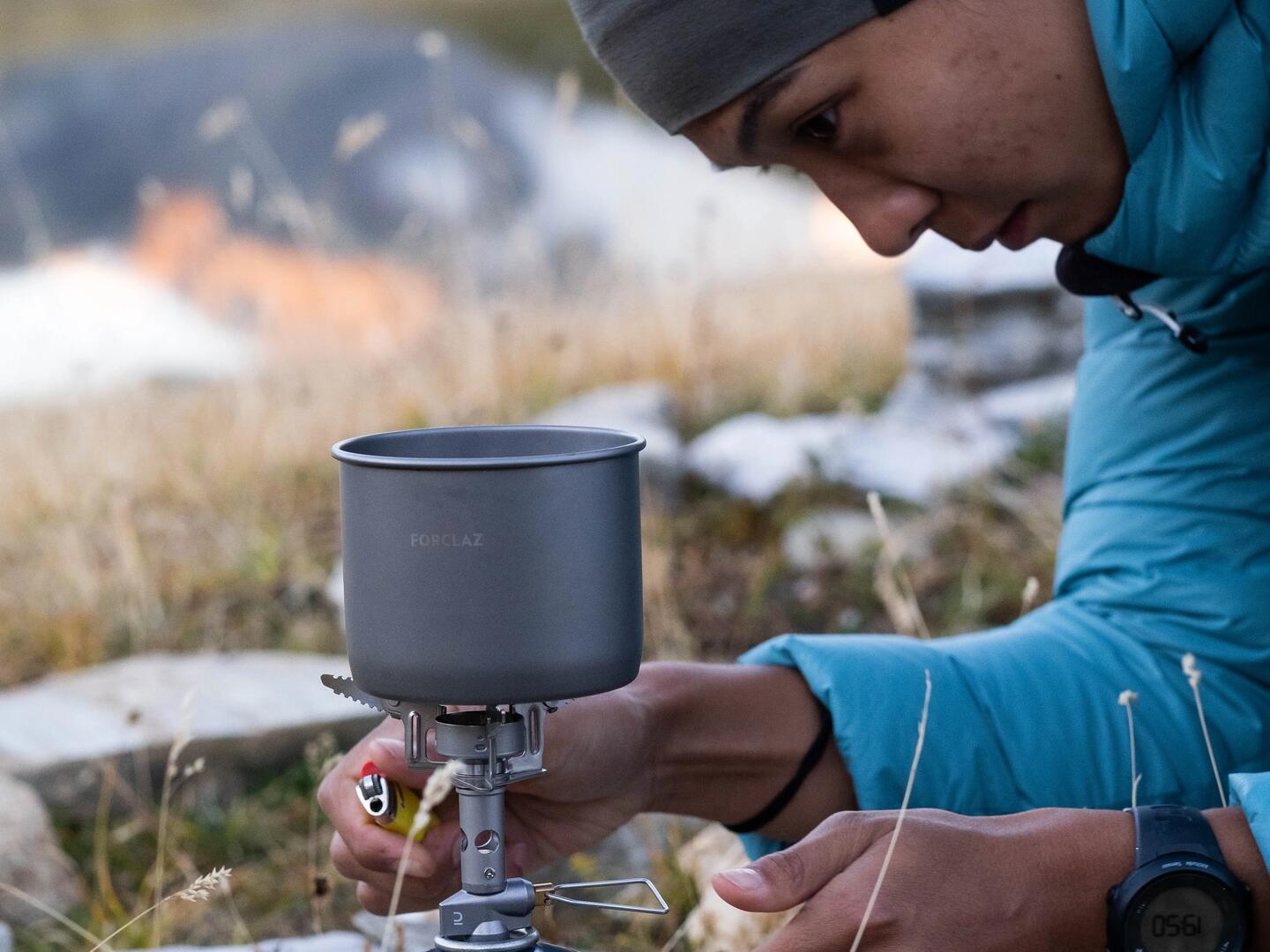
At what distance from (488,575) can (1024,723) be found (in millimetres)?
1025

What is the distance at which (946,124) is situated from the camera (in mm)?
1561

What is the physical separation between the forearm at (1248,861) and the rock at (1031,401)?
8.01 ft

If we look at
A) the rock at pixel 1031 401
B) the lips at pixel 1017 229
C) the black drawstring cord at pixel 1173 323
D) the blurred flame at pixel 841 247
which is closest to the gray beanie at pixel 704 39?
the lips at pixel 1017 229

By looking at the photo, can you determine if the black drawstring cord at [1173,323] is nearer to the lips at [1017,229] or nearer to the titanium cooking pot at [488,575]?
the lips at [1017,229]

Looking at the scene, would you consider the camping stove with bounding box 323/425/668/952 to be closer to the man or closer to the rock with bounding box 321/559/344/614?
the man

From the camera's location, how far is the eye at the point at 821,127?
1579 mm

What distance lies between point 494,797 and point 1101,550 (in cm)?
112

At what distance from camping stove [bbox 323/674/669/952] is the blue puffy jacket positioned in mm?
679

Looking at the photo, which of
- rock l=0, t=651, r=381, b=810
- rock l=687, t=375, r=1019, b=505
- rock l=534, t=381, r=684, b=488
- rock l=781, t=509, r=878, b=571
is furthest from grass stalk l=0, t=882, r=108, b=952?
rock l=687, t=375, r=1019, b=505

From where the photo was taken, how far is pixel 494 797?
1293 mm

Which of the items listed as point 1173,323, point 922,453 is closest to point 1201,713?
point 1173,323

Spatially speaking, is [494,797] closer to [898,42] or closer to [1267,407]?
[898,42]

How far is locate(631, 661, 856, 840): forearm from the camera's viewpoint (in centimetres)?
184

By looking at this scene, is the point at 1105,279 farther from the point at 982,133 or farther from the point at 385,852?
the point at 385,852
